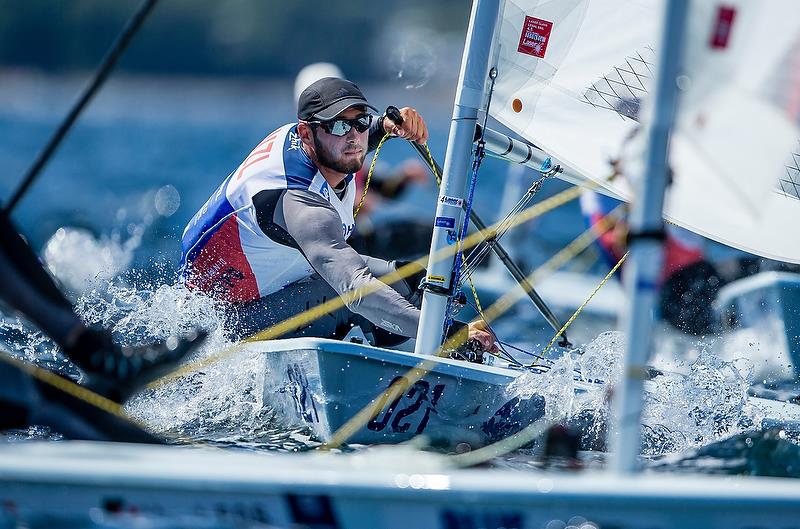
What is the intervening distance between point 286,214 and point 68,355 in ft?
3.33

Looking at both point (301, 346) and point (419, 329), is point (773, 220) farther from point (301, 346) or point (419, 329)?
point (301, 346)

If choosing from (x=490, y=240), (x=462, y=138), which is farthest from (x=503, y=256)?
(x=462, y=138)

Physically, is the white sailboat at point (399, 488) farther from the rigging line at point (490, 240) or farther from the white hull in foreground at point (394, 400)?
the rigging line at point (490, 240)

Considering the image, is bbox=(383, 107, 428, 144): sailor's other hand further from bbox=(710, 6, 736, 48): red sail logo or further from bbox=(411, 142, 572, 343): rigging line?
bbox=(710, 6, 736, 48): red sail logo

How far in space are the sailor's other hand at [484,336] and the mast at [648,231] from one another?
54.1 inches

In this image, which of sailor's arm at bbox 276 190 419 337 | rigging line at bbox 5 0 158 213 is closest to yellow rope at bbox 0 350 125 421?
rigging line at bbox 5 0 158 213

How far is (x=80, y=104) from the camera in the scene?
2.67 metres

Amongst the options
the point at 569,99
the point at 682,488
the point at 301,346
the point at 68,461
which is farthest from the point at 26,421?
the point at 569,99

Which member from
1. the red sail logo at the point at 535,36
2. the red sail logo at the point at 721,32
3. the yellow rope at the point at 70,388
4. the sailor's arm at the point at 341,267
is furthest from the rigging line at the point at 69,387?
the red sail logo at the point at 535,36

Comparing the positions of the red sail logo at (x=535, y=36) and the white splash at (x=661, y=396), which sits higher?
the red sail logo at (x=535, y=36)

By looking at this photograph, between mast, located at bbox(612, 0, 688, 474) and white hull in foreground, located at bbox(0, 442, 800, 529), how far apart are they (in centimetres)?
13

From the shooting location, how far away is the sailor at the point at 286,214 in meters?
3.51

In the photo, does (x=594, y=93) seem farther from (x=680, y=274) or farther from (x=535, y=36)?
(x=680, y=274)

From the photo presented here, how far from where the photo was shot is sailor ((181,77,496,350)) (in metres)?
3.51
